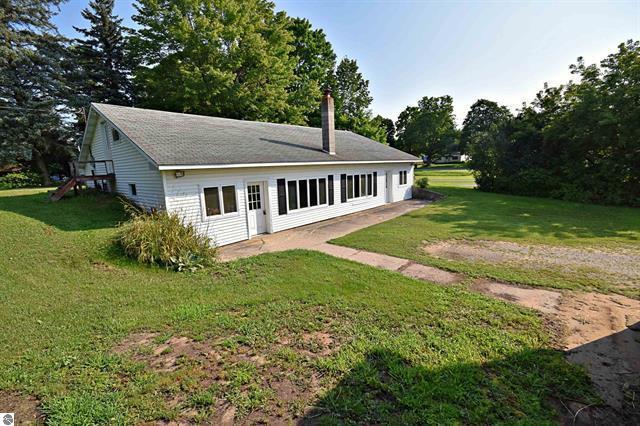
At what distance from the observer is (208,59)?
2081cm

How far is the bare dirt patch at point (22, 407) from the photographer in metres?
2.71

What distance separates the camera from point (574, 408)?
9.11 feet

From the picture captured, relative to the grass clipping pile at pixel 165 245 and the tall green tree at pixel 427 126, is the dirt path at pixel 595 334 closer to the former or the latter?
the grass clipping pile at pixel 165 245

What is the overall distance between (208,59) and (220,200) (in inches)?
674

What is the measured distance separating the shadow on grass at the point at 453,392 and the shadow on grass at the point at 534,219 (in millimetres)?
6648

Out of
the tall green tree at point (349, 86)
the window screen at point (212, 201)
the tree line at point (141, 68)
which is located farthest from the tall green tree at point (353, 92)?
the window screen at point (212, 201)

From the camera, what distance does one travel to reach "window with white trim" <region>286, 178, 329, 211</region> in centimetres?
1098

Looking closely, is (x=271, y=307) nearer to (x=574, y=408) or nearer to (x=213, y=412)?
(x=213, y=412)

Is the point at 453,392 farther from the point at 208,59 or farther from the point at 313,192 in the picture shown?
the point at 208,59

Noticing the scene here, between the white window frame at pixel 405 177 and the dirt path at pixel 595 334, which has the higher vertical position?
the white window frame at pixel 405 177

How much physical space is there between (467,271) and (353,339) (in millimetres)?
3733

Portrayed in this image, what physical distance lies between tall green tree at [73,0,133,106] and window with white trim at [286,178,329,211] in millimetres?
23405

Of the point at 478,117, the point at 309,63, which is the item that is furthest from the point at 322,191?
the point at 478,117

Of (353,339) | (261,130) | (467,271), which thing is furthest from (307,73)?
(353,339)
